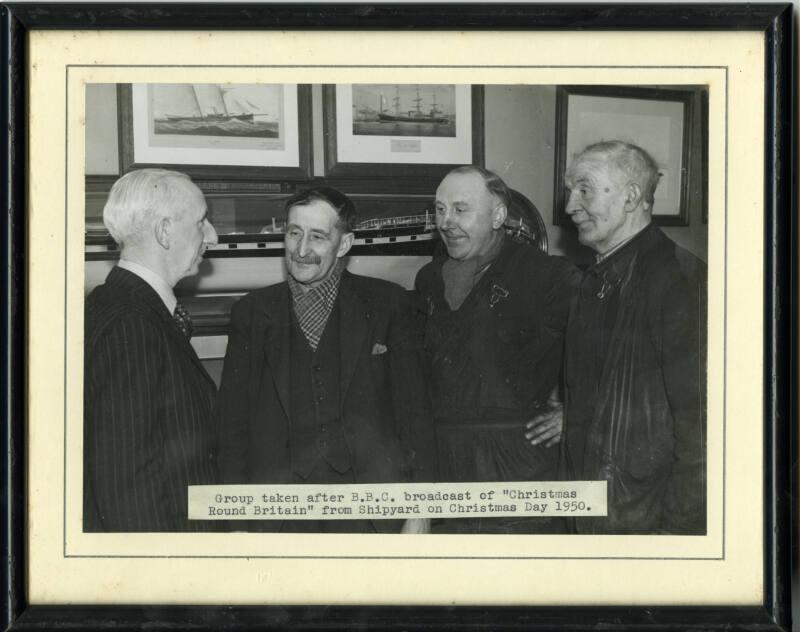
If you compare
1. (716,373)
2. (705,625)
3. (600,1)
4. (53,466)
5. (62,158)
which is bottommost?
(705,625)

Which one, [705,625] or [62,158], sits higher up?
[62,158]

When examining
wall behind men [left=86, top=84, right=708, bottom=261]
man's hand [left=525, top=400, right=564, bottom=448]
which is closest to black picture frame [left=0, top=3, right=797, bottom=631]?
wall behind men [left=86, top=84, right=708, bottom=261]

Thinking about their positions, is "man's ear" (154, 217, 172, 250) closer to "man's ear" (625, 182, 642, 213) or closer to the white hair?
the white hair

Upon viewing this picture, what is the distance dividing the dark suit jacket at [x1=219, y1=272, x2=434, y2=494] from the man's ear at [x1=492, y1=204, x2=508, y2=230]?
0.13m

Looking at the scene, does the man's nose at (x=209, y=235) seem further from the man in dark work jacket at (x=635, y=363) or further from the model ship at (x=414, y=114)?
the man in dark work jacket at (x=635, y=363)

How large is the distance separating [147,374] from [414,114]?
428 mm

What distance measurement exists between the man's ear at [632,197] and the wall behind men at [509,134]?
0.08 meters

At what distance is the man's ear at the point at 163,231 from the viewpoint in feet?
3.09

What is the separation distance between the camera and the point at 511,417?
94 cm

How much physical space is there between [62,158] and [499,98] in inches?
19.9

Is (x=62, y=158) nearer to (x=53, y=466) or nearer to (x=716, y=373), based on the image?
(x=53, y=466)

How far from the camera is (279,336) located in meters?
0.95

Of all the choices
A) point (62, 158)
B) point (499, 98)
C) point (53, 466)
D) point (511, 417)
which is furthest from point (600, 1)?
point (53, 466)

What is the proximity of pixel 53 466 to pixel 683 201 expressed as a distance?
78 cm
